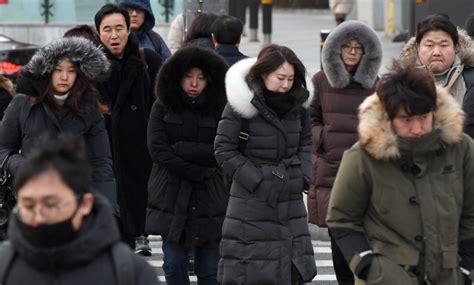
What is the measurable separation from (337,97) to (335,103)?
41 mm

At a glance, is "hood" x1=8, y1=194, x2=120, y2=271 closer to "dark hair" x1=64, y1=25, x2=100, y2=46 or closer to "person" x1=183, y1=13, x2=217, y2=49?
"dark hair" x1=64, y1=25, x2=100, y2=46

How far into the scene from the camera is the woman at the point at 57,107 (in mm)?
7445

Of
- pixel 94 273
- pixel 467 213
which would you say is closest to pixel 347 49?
pixel 467 213

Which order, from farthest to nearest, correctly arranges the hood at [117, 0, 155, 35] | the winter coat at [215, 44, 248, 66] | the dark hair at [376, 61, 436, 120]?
the hood at [117, 0, 155, 35]
the winter coat at [215, 44, 248, 66]
the dark hair at [376, 61, 436, 120]

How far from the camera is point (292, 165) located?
25.0ft

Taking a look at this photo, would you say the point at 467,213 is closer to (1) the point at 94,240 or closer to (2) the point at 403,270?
(2) the point at 403,270

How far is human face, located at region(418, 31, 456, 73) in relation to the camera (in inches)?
326

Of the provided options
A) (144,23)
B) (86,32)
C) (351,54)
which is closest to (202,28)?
(144,23)

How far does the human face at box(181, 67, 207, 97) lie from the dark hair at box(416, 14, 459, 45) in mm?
1288

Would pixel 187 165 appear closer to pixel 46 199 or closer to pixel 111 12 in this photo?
pixel 111 12

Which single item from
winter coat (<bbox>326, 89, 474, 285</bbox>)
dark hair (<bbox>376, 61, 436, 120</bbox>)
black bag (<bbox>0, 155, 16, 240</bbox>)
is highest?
dark hair (<bbox>376, 61, 436, 120</bbox>)

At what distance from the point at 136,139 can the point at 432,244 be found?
398cm

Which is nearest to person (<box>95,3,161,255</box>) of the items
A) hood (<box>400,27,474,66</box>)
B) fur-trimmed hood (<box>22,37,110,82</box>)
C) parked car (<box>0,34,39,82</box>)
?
fur-trimmed hood (<box>22,37,110,82</box>)

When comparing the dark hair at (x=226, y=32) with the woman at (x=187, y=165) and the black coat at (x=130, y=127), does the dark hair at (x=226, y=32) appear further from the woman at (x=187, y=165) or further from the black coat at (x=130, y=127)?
the woman at (x=187, y=165)
